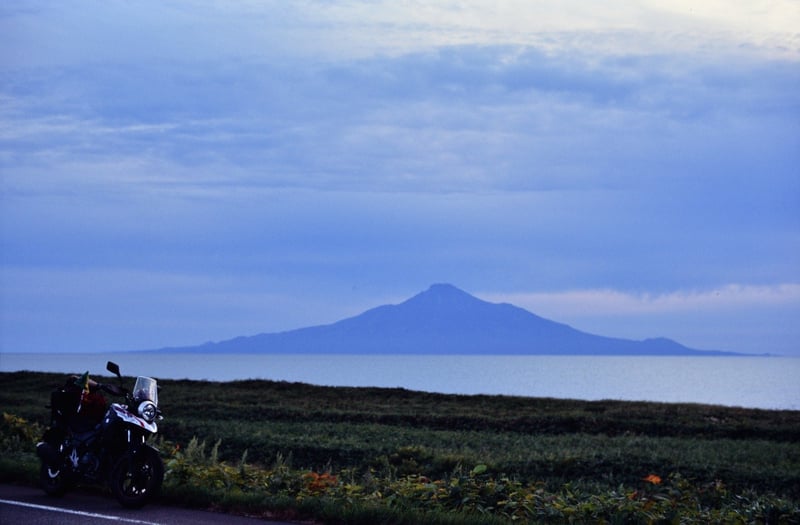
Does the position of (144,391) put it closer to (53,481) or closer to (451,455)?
(53,481)

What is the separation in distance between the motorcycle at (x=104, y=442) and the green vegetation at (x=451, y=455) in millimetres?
720

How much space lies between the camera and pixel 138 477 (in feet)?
37.7

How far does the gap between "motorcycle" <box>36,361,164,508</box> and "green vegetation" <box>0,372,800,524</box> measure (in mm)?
720

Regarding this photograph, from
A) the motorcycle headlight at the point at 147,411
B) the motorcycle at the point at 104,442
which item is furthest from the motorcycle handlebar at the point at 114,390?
the motorcycle headlight at the point at 147,411

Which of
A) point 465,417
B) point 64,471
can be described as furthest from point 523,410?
point 64,471

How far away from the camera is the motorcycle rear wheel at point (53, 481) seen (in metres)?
12.4

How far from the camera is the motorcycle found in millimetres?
11492

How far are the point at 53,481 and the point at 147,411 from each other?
6.42ft

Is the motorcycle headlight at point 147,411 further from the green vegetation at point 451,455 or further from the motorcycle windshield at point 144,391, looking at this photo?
the green vegetation at point 451,455

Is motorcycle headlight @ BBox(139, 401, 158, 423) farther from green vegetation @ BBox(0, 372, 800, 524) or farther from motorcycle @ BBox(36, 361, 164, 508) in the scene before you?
green vegetation @ BBox(0, 372, 800, 524)

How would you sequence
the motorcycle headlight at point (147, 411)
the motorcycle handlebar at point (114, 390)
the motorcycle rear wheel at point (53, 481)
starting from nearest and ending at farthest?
the motorcycle headlight at point (147, 411), the motorcycle handlebar at point (114, 390), the motorcycle rear wheel at point (53, 481)

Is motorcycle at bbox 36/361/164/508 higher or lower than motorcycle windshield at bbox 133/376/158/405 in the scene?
lower

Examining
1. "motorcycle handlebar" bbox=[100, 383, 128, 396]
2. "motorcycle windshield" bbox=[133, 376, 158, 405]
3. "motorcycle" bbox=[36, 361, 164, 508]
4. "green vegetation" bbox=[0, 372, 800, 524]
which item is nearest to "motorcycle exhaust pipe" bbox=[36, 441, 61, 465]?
A: "motorcycle" bbox=[36, 361, 164, 508]

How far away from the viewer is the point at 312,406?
3697cm
